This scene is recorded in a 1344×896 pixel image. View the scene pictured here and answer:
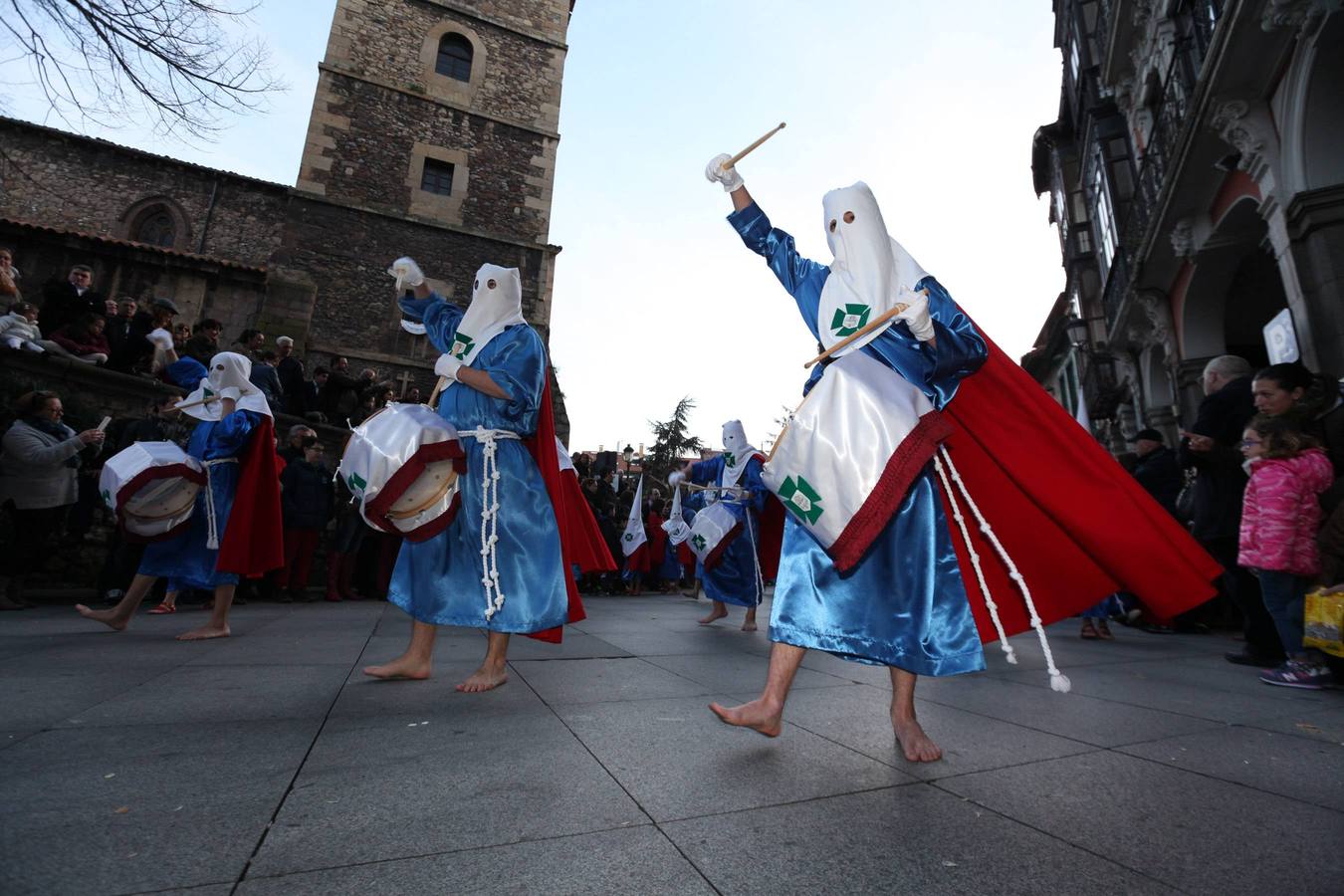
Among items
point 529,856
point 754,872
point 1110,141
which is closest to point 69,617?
point 529,856

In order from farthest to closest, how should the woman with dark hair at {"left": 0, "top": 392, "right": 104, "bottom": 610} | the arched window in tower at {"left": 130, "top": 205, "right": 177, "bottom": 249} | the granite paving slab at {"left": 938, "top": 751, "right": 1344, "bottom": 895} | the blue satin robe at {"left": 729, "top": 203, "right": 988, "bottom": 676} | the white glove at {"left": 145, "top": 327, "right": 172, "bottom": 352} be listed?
the arched window in tower at {"left": 130, "top": 205, "right": 177, "bottom": 249}
the white glove at {"left": 145, "top": 327, "right": 172, "bottom": 352}
the woman with dark hair at {"left": 0, "top": 392, "right": 104, "bottom": 610}
the blue satin robe at {"left": 729, "top": 203, "right": 988, "bottom": 676}
the granite paving slab at {"left": 938, "top": 751, "right": 1344, "bottom": 895}

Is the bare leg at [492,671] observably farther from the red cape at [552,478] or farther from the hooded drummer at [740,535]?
the hooded drummer at [740,535]

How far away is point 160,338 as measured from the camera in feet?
25.7

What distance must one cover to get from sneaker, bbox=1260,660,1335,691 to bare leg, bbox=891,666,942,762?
9.72ft

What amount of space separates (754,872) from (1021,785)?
1.01 meters

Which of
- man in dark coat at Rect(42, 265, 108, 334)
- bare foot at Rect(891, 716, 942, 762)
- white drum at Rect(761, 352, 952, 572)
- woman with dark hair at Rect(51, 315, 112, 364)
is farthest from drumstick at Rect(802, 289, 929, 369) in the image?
man in dark coat at Rect(42, 265, 108, 334)

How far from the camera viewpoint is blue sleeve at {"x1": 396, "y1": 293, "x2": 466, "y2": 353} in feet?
11.6

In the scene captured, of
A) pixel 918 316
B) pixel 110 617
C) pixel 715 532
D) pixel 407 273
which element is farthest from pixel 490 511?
pixel 715 532

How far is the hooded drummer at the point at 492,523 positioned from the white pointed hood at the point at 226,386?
208 cm

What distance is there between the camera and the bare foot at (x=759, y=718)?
212 centimetres

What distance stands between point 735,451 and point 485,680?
4.26 m

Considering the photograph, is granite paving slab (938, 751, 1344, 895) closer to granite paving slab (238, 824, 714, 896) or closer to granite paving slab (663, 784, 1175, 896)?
granite paving slab (663, 784, 1175, 896)

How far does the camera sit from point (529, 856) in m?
1.27

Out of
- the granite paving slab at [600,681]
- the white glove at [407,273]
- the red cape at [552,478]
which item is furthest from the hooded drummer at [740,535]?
the white glove at [407,273]
